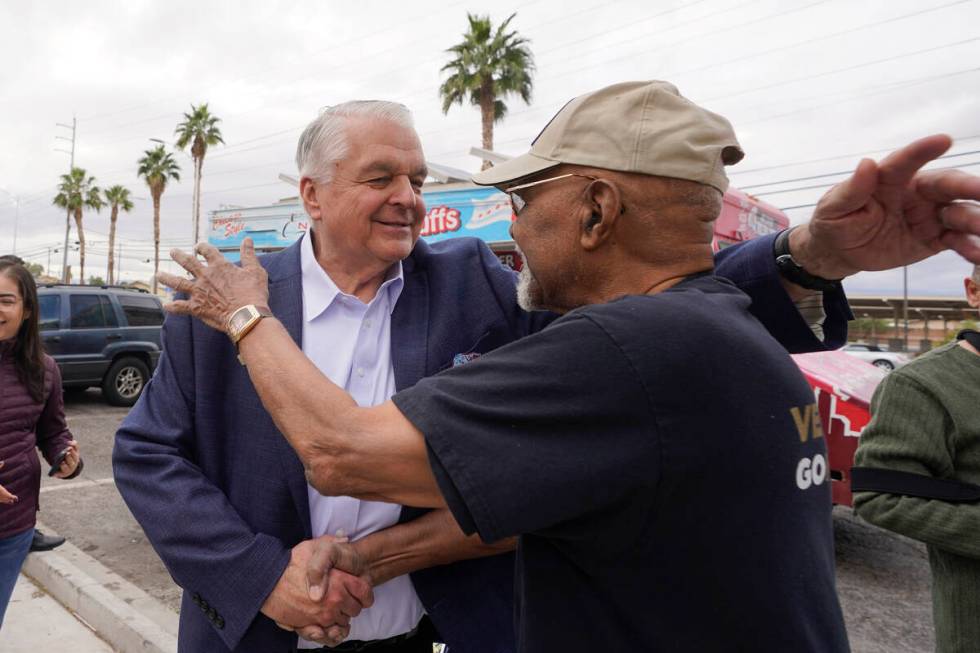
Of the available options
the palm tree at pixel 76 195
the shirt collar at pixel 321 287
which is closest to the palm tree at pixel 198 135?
the palm tree at pixel 76 195

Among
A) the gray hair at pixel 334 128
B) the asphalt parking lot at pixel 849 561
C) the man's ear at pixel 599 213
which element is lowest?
the asphalt parking lot at pixel 849 561

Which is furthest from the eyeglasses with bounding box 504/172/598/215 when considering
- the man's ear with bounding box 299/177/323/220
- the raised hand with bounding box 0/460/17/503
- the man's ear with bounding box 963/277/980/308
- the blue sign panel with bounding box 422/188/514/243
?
the blue sign panel with bounding box 422/188/514/243

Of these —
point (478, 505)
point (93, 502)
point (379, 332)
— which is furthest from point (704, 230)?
point (93, 502)

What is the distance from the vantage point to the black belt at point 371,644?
188 centimetres

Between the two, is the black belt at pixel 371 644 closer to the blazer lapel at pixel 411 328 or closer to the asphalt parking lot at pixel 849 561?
the blazer lapel at pixel 411 328

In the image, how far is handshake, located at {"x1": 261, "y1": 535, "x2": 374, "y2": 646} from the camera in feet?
5.22

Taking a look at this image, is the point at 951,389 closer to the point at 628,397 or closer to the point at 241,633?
the point at 628,397

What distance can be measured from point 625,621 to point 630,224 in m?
0.70

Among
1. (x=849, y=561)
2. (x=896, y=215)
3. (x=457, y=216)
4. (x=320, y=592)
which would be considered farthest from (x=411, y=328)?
(x=457, y=216)

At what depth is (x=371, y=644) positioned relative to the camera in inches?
74.9

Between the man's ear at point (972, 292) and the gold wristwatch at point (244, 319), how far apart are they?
2277mm

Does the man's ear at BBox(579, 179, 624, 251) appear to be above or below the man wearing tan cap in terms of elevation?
above

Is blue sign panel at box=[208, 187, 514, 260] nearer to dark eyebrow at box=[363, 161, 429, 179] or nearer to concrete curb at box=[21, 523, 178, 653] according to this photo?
concrete curb at box=[21, 523, 178, 653]

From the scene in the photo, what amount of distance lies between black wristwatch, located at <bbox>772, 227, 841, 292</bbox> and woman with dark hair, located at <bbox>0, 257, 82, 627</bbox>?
3.38m
